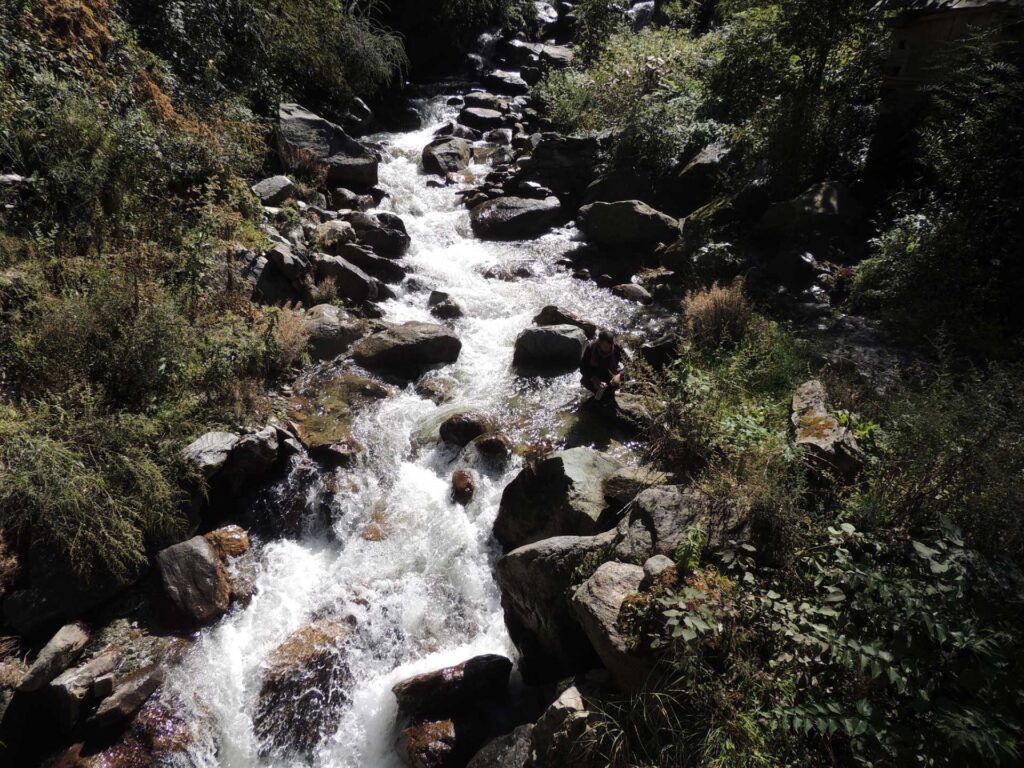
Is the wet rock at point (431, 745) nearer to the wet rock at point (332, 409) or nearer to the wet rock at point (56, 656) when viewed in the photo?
the wet rock at point (56, 656)

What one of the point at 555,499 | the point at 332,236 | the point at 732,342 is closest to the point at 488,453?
the point at 555,499

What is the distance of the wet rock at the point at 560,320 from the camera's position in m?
9.73

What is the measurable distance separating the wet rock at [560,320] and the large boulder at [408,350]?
1.60 m

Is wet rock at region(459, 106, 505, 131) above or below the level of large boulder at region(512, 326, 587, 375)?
above

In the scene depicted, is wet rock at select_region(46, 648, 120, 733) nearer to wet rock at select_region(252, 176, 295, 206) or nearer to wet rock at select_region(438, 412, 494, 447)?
wet rock at select_region(438, 412, 494, 447)

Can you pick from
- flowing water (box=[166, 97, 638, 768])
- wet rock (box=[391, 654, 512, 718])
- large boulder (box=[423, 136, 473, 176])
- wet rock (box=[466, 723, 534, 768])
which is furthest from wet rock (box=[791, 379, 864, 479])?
large boulder (box=[423, 136, 473, 176])

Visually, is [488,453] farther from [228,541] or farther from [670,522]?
[228,541]

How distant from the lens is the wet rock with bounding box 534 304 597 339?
9727 mm

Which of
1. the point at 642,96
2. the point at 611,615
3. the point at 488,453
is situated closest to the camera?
the point at 611,615

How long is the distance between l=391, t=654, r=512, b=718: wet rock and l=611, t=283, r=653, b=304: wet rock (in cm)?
763

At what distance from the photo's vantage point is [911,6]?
9633mm

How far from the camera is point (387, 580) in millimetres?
6012

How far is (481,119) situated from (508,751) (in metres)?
19.6

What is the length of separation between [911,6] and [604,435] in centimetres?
943
